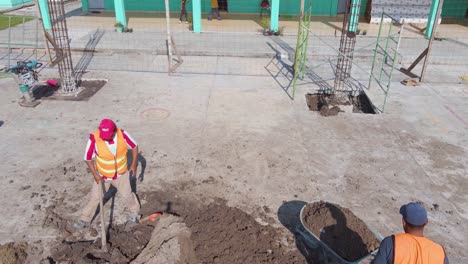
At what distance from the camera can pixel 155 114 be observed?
916 cm

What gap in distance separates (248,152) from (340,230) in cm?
294

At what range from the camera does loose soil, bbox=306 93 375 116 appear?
953 cm

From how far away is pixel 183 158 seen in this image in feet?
24.0

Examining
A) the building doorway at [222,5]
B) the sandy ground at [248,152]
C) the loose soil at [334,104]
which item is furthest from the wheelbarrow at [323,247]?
the building doorway at [222,5]

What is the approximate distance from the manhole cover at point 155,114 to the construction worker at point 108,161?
11.8ft

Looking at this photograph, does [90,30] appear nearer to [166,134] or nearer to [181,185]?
[166,134]

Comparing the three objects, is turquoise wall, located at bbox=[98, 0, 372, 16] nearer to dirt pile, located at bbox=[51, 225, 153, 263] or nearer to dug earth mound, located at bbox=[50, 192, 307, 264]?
dug earth mound, located at bbox=[50, 192, 307, 264]

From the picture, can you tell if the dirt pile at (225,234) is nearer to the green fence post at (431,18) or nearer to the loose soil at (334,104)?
the loose soil at (334,104)

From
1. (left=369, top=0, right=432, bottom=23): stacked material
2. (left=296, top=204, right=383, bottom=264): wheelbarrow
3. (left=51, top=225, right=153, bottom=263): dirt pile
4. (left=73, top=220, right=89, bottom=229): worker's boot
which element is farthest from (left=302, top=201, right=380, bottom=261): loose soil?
(left=369, top=0, right=432, bottom=23): stacked material

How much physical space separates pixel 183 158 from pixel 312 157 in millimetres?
2599

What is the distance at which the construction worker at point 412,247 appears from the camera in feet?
10.1

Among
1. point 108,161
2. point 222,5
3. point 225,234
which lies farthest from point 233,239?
point 222,5

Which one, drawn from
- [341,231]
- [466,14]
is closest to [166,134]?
[341,231]

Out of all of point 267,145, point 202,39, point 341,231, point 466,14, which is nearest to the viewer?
point 341,231
